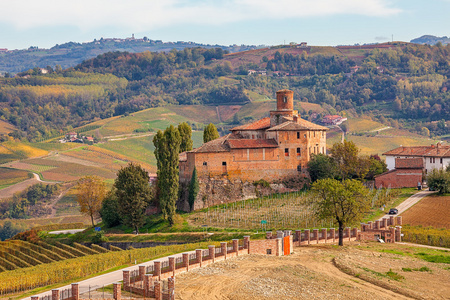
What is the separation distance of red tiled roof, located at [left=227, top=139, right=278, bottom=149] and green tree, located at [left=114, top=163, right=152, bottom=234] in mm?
10010

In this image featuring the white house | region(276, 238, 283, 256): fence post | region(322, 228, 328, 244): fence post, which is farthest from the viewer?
the white house

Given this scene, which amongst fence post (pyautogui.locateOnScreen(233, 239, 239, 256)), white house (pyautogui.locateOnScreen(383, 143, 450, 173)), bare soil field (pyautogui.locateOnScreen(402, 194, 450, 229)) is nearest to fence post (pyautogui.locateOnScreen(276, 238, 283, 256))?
fence post (pyautogui.locateOnScreen(233, 239, 239, 256))

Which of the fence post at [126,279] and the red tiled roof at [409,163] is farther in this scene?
the red tiled roof at [409,163]

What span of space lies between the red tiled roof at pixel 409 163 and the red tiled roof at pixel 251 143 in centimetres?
1392

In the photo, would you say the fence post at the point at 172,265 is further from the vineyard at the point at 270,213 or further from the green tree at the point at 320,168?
the green tree at the point at 320,168

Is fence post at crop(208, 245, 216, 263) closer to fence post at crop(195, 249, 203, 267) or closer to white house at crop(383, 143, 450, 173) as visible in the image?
fence post at crop(195, 249, 203, 267)

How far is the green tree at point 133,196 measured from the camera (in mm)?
72000

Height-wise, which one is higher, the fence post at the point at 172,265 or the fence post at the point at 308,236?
the fence post at the point at 172,265

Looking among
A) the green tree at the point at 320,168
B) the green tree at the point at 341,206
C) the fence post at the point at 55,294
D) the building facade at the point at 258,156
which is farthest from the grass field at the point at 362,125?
the fence post at the point at 55,294

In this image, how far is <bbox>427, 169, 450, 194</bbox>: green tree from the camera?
71875 mm

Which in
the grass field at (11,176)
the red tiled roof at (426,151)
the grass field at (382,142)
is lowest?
the grass field at (11,176)

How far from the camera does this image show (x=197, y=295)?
3828 centimetres

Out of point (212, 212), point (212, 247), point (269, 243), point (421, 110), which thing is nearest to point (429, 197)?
point (212, 212)

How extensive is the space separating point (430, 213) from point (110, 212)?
1288 inches
